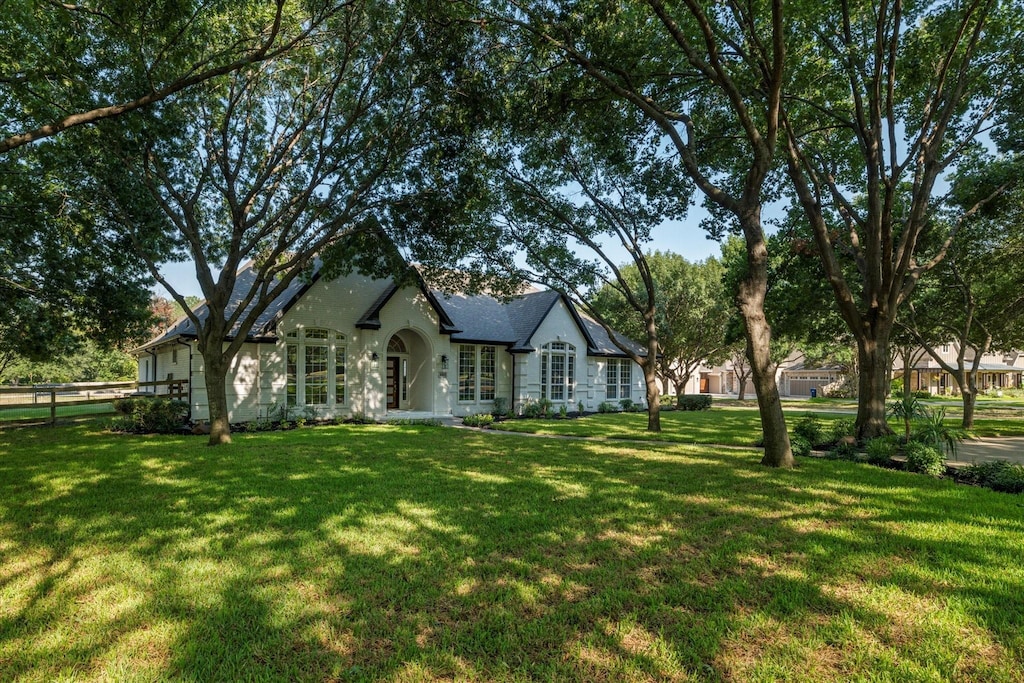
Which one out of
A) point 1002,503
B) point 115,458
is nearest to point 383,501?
point 115,458

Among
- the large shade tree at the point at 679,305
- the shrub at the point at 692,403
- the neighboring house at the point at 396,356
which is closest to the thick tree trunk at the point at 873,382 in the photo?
the neighboring house at the point at 396,356

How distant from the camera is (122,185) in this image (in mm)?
12242

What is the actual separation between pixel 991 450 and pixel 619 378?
16.1 meters

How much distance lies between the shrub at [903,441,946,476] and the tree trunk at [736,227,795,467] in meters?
2.09

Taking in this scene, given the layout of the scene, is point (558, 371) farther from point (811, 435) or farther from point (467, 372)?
point (811, 435)

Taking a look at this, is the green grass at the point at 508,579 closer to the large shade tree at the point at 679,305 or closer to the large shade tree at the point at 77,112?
the large shade tree at the point at 77,112

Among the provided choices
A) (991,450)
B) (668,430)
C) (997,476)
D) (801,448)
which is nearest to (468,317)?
(668,430)

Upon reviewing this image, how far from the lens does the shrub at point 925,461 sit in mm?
8508

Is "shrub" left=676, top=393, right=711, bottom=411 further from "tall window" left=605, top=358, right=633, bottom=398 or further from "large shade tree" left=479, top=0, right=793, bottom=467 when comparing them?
"large shade tree" left=479, top=0, right=793, bottom=467

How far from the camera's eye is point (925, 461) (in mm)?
8727

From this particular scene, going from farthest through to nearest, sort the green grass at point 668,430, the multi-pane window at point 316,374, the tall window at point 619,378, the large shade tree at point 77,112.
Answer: the tall window at point 619,378, the multi-pane window at point 316,374, the green grass at point 668,430, the large shade tree at point 77,112

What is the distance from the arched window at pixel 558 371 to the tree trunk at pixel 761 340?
14137 mm

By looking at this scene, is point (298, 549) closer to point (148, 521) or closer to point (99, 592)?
point (99, 592)

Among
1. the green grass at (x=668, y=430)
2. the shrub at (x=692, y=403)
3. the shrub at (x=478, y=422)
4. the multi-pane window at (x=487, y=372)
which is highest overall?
the multi-pane window at (x=487, y=372)
